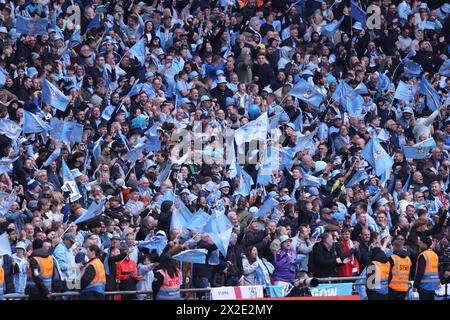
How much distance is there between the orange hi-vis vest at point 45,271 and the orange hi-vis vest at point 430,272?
4.98 m

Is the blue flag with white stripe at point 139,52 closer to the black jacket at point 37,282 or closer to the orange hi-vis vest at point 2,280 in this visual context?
the black jacket at point 37,282

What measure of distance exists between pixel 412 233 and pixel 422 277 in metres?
1.09

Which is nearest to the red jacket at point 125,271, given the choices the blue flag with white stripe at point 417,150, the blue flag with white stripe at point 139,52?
the blue flag with white stripe at point 139,52

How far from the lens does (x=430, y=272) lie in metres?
21.0

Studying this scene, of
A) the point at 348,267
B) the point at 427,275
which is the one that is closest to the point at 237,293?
the point at 348,267

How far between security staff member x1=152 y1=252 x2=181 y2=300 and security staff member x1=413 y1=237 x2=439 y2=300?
3353 mm

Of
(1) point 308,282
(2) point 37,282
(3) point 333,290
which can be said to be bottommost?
(3) point 333,290

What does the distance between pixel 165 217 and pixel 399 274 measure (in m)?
3.22

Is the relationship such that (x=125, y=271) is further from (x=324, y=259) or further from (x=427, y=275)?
(x=427, y=275)

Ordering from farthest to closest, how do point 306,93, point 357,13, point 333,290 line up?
point 357,13
point 306,93
point 333,290

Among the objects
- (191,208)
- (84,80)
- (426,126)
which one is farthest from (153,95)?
(426,126)

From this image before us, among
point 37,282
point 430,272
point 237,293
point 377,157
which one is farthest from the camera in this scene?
point 377,157

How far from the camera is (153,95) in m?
24.2
